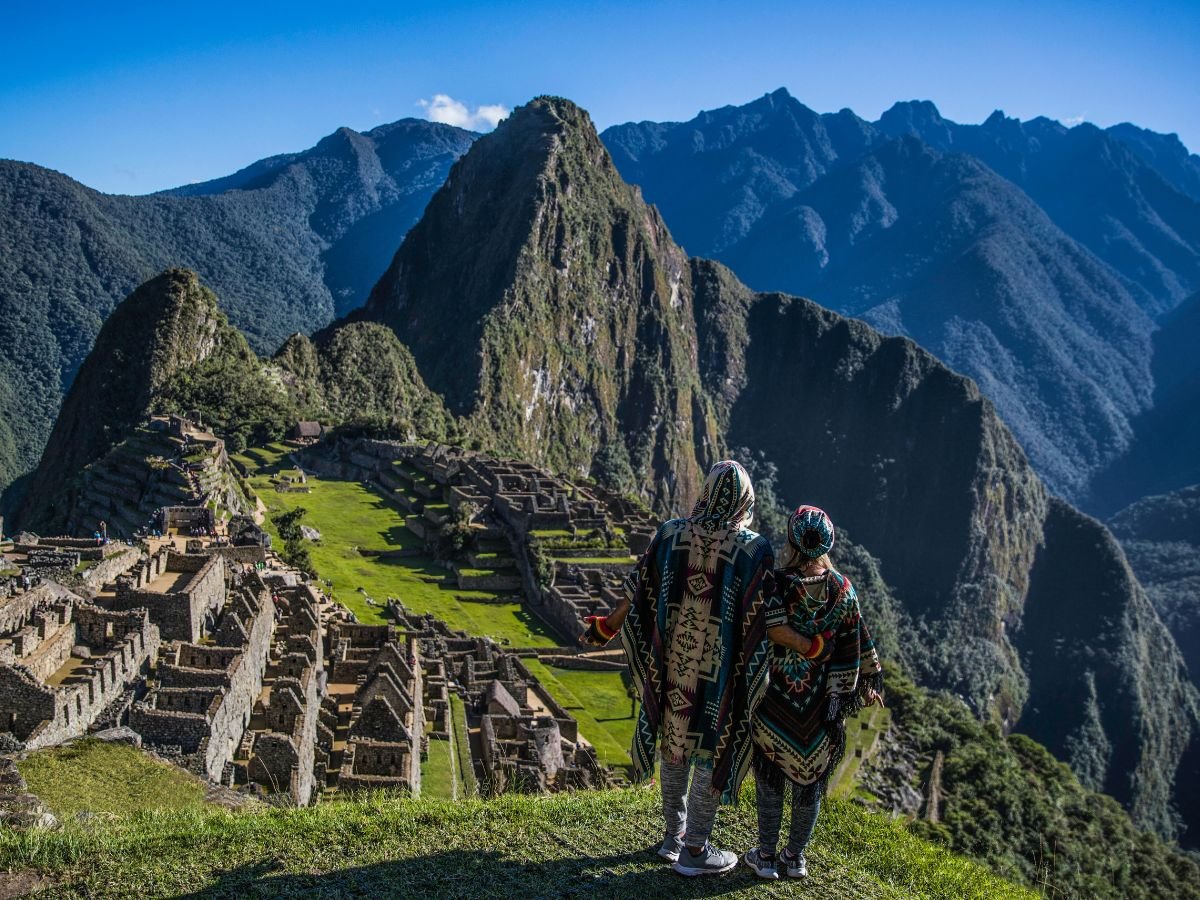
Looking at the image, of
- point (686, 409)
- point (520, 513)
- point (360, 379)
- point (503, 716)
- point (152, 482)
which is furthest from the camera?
point (686, 409)

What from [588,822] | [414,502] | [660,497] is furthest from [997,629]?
[588,822]

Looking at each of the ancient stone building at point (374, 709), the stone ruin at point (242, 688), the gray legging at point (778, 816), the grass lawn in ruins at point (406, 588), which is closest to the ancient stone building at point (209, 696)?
the stone ruin at point (242, 688)

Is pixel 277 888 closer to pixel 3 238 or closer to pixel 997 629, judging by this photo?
pixel 3 238

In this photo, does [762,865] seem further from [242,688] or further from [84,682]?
[242,688]

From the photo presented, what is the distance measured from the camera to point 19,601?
1600 cm

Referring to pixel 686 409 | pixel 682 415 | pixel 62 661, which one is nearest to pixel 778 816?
pixel 62 661

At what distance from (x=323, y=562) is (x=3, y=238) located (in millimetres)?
100772

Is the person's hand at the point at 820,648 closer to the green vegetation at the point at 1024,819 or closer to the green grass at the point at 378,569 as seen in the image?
the green grass at the point at 378,569

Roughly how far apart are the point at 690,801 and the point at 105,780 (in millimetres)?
8126

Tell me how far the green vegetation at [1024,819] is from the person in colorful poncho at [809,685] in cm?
2717

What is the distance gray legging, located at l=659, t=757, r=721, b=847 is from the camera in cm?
734

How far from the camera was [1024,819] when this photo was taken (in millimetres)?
45500

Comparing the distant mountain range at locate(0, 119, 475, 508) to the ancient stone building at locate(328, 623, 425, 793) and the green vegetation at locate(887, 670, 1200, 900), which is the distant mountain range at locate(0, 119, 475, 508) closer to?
the green vegetation at locate(887, 670, 1200, 900)

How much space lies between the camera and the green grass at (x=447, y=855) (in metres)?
6.96
